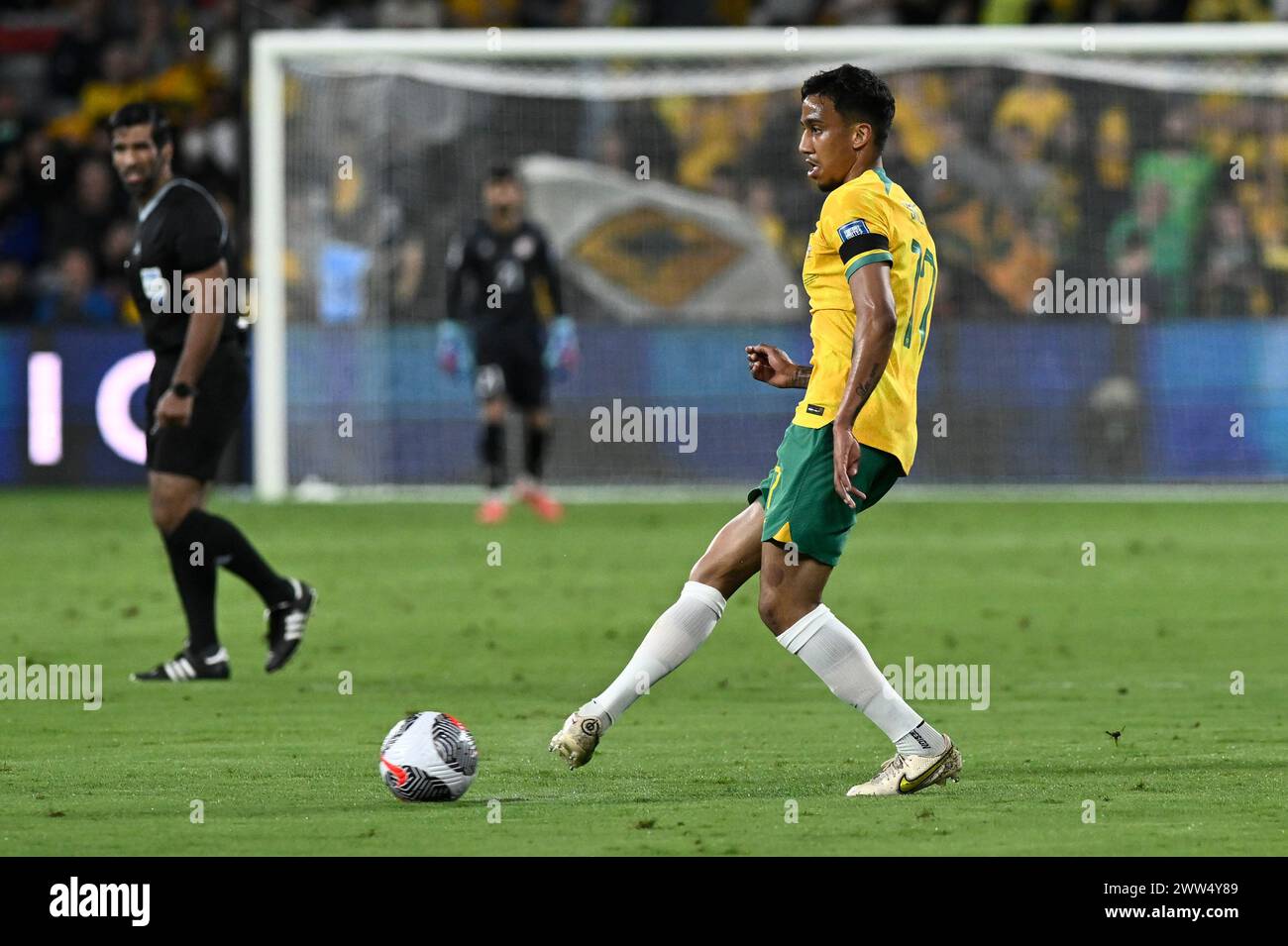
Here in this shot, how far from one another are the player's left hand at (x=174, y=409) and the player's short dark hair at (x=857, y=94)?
3.29m

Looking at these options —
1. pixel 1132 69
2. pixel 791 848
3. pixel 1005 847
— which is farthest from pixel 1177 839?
pixel 1132 69

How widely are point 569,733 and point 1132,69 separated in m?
13.5

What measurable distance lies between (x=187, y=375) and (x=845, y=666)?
138 inches

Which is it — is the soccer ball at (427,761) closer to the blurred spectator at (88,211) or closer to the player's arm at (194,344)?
the player's arm at (194,344)

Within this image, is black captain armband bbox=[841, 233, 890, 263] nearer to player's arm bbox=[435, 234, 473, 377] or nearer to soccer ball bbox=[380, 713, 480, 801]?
soccer ball bbox=[380, 713, 480, 801]

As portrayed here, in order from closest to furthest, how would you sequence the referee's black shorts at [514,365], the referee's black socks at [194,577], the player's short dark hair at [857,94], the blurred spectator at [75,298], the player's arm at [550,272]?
the player's short dark hair at [857,94]
the referee's black socks at [194,577]
the player's arm at [550,272]
the referee's black shorts at [514,365]
the blurred spectator at [75,298]

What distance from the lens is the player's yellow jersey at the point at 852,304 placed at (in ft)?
20.7

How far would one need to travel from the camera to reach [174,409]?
348 inches

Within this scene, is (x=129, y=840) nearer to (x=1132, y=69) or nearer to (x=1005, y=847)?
(x=1005, y=847)

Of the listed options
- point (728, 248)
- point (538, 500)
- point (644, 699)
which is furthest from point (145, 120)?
point (728, 248)

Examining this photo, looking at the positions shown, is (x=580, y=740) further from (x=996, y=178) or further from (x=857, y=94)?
(x=996, y=178)

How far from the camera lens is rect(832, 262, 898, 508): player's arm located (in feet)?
20.3

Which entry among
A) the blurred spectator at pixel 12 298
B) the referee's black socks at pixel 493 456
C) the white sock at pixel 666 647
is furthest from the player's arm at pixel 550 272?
the white sock at pixel 666 647

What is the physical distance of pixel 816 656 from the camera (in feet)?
21.0
